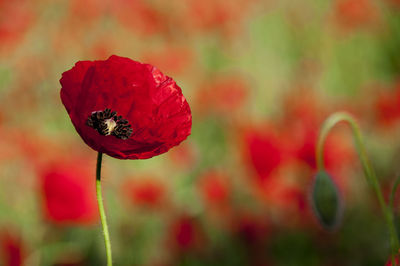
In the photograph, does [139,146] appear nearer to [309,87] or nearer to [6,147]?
[6,147]

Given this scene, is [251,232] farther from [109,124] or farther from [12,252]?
[109,124]

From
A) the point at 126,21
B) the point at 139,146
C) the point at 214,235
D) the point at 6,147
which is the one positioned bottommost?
the point at 214,235

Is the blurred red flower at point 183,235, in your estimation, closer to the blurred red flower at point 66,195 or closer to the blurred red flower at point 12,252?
the blurred red flower at point 66,195

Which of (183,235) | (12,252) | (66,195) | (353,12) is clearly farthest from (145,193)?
(353,12)

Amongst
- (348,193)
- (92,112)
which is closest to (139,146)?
(92,112)

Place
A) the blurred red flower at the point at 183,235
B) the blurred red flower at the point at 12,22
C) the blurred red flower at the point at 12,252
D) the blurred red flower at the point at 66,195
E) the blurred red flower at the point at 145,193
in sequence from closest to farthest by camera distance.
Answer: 1. the blurred red flower at the point at 12,252
2. the blurred red flower at the point at 66,195
3. the blurred red flower at the point at 183,235
4. the blurred red flower at the point at 145,193
5. the blurred red flower at the point at 12,22

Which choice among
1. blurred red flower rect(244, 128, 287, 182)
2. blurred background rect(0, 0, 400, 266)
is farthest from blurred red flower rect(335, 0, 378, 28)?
blurred red flower rect(244, 128, 287, 182)

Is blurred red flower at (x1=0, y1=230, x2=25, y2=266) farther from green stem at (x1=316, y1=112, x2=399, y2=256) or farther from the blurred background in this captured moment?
green stem at (x1=316, y1=112, x2=399, y2=256)

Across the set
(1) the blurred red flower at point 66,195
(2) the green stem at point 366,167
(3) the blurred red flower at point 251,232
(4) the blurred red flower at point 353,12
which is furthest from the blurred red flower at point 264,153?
(4) the blurred red flower at point 353,12
